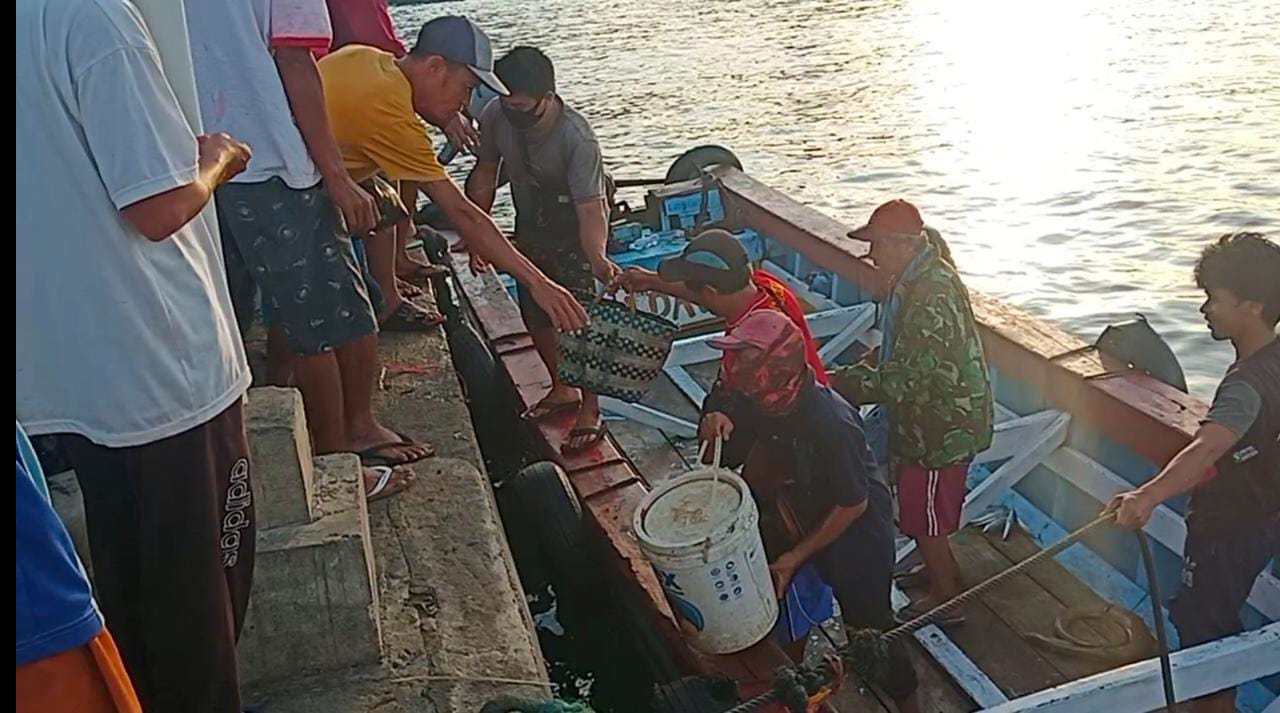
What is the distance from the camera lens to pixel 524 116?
16.5 ft

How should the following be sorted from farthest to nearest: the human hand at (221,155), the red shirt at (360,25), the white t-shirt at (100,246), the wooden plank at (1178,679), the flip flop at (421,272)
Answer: the flip flop at (421,272)
the red shirt at (360,25)
the wooden plank at (1178,679)
the human hand at (221,155)
the white t-shirt at (100,246)

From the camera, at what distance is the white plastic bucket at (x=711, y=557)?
336 cm

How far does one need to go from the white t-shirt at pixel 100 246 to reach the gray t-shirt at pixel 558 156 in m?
2.82

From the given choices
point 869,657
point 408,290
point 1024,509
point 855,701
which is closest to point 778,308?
point 869,657

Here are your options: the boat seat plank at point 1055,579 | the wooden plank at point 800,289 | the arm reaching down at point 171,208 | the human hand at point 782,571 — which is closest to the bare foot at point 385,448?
the human hand at point 782,571

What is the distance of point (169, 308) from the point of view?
7.64 feet

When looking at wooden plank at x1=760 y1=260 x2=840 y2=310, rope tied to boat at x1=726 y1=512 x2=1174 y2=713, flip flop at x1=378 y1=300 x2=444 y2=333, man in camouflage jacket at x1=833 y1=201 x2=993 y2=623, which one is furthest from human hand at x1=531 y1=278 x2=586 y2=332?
wooden plank at x1=760 y1=260 x2=840 y2=310

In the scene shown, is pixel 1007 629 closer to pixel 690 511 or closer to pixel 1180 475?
pixel 1180 475

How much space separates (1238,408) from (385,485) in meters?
2.68

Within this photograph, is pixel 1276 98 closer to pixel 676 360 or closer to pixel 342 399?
pixel 676 360

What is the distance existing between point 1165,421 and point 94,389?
374 centimetres

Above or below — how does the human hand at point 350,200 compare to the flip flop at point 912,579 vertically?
above

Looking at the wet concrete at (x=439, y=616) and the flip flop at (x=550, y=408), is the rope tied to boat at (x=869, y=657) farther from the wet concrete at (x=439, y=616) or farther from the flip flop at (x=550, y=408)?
the flip flop at (x=550, y=408)

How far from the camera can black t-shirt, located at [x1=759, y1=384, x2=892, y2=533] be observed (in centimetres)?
357
